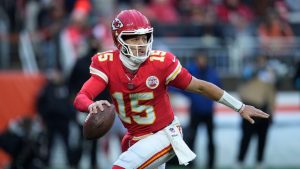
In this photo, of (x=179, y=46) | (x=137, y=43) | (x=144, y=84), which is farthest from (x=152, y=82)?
(x=179, y=46)

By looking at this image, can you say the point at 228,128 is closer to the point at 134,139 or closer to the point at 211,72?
the point at 211,72

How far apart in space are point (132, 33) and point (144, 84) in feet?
1.35

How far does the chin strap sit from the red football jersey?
0.12 feet

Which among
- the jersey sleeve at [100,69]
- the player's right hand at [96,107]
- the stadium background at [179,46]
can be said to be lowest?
the stadium background at [179,46]

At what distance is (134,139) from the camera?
23.0 ft

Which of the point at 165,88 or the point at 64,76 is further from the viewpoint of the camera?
the point at 64,76

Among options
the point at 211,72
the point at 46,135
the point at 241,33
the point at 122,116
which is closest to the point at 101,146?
the point at 46,135

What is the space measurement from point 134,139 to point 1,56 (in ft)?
25.2

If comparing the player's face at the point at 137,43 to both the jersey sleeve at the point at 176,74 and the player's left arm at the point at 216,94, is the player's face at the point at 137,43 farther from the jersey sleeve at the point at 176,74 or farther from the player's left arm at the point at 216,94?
the player's left arm at the point at 216,94

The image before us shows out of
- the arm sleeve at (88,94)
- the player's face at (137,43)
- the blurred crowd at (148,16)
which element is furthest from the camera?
the blurred crowd at (148,16)

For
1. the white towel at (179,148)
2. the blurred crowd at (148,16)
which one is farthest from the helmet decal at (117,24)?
the blurred crowd at (148,16)

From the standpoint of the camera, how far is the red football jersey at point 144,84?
269 inches

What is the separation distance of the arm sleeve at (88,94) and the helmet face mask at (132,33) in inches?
12.0

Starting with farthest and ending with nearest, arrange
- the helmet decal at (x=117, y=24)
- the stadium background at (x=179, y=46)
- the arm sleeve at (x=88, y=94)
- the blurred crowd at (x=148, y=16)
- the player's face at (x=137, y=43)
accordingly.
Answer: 1. the blurred crowd at (x=148, y=16)
2. the stadium background at (x=179, y=46)
3. the helmet decal at (x=117, y=24)
4. the player's face at (x=137, y=43)
5. the arm sleeve at (x=88, y=94)
